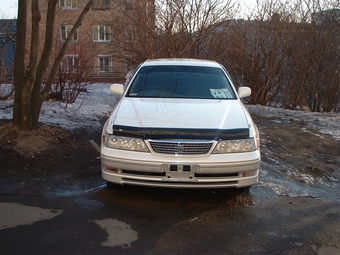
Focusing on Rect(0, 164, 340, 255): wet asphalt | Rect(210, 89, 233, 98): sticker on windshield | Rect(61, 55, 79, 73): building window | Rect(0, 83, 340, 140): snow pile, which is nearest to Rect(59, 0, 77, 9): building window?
Rect(0, 83, 340, 140): snow pile

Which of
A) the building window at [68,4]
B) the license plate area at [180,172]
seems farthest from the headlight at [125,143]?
the building window at [68,4]

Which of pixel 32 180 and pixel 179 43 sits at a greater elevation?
pixel 179 43

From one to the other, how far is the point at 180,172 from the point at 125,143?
27.2 inches

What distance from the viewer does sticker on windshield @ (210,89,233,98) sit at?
474 centimetres

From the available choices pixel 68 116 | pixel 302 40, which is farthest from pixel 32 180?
pixel 302 40

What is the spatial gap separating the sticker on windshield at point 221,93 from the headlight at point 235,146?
1.33 metres

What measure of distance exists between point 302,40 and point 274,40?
1514mm

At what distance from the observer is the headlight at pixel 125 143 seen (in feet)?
11.2

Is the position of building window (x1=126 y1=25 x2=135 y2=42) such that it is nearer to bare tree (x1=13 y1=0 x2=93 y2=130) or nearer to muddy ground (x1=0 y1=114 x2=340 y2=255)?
bare tree (x1=13 y1=0 x2=93 y2=130)

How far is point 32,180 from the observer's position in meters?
4.33

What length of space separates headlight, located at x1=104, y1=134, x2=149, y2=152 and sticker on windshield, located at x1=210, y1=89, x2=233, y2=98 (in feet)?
5.71

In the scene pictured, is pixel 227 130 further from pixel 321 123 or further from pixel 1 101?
pixel 1 101

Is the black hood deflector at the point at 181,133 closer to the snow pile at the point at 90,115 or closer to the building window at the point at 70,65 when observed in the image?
the snow pile at the point at 90,115

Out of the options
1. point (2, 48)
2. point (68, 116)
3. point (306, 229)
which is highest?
point (2, 48)
